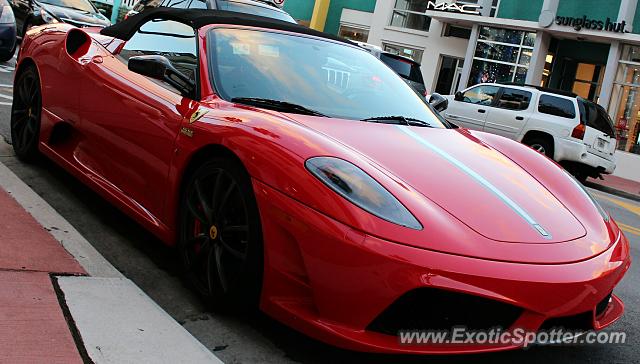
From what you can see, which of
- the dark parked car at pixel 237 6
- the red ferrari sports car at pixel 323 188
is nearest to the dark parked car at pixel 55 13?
the dark parked car at pixel 237 6

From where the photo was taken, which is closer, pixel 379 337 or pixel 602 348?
pixel 379 337

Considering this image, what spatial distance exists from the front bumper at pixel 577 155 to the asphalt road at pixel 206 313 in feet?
29.3

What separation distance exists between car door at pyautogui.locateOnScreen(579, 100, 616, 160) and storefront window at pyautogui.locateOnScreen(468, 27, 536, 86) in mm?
9300

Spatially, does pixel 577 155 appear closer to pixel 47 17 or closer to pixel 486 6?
pixel 47 17

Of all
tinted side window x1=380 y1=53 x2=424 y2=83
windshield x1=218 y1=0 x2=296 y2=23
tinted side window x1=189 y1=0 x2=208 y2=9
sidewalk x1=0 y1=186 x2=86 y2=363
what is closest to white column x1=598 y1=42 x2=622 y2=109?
tinted side window x1=380 y1=53 x2=424 y2=83

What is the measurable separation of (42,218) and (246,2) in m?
8.56

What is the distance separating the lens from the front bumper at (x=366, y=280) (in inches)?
101

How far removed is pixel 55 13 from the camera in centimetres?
1355

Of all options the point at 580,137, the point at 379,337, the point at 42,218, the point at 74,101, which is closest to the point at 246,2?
the point at 580,137

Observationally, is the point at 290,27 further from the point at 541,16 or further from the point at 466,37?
the point at 466,37

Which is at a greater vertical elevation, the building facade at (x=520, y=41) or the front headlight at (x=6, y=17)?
the building facade at (x=520, y=41)

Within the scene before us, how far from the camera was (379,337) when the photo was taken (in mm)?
2656

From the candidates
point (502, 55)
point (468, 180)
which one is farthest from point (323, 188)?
point (502, 55)

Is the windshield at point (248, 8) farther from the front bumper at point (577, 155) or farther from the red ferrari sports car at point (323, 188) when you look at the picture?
the red ferrari sports car at point (323, 188)
